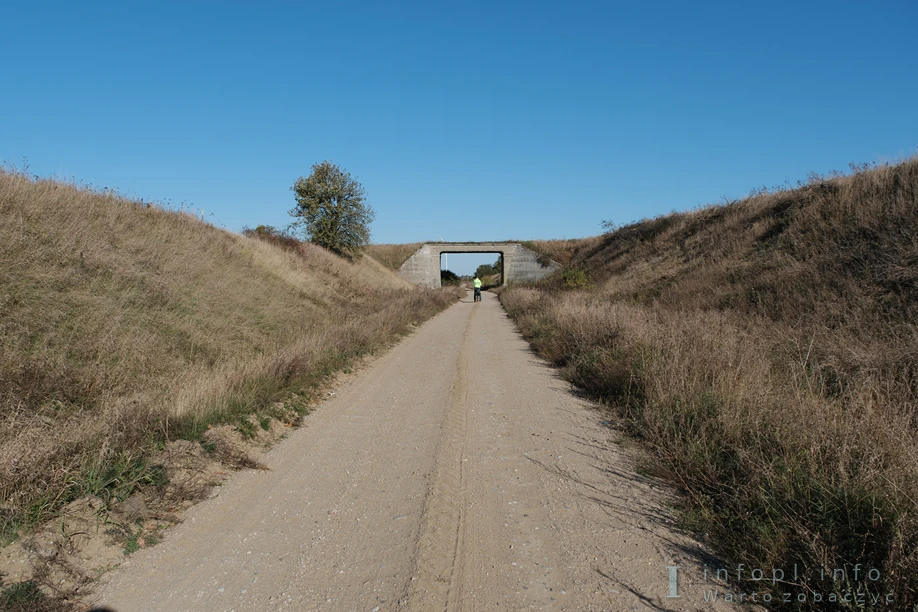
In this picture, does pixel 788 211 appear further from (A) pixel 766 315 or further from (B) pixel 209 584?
(B) pixel 209 584

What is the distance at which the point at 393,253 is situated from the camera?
67.9 meters

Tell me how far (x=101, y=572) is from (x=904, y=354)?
9370 mm

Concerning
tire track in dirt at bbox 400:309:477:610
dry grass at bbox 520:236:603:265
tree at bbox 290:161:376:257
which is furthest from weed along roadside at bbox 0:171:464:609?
dry grass at bbox 520:236:603:265

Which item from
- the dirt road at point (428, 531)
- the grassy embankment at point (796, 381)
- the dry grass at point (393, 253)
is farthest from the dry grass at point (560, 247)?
the dirt road at point (428, 531)

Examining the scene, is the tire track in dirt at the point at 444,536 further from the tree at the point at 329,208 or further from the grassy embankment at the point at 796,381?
the tree at the point at 329,208

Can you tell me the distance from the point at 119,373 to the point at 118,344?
3.10 feet

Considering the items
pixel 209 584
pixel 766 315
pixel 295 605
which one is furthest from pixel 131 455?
pixel 766 315

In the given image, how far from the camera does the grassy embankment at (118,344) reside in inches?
177

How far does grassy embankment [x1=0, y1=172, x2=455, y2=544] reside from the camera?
449cm

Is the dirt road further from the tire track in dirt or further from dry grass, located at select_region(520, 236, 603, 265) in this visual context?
dry grass, located at select_region(520, 236, 603, 265)

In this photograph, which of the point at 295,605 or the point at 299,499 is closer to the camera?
the point at 295,605

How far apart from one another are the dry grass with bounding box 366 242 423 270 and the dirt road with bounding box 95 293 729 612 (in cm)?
5939

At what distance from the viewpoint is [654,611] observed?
3053mm

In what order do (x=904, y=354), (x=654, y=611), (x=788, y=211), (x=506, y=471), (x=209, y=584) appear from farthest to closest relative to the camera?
1. (x=788, y=211)
2. (x=904, y=354)
3. (x=506, y=471)
4. (x=209, y=584)
5. (x=654, y=611)
